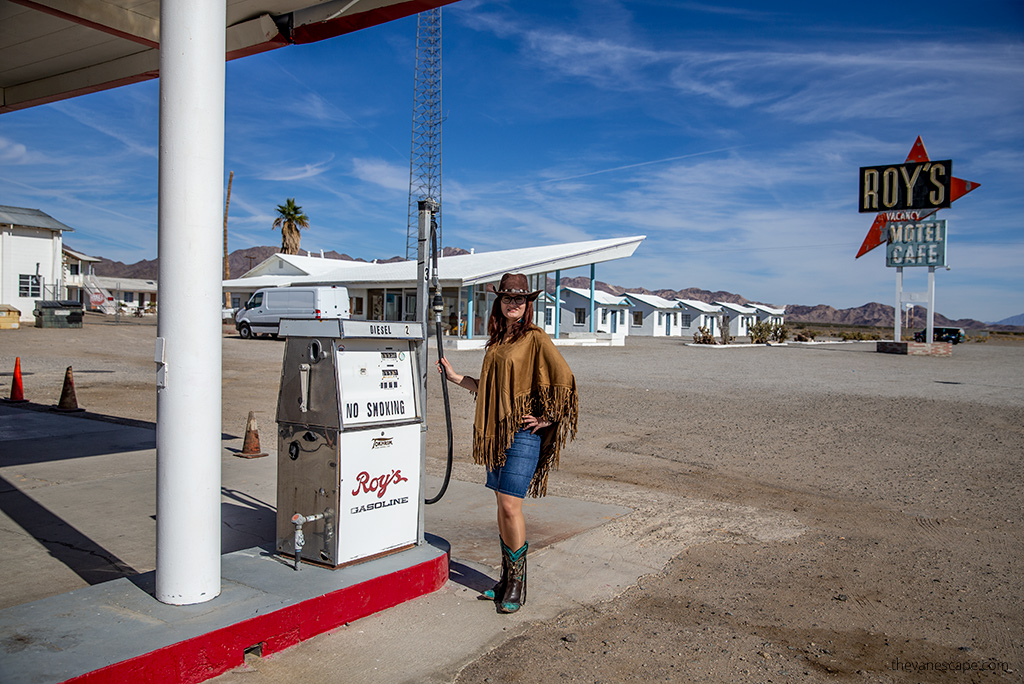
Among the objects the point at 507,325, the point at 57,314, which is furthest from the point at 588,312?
the point at 507,325

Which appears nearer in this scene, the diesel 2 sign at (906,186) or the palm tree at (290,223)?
the diesel 2 sign at (906,186)

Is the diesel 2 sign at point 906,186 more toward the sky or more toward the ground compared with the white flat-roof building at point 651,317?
more toward the sky

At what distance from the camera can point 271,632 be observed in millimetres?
3393

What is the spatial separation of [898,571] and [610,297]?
57.5 meters

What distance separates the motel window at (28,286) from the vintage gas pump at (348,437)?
45.6m

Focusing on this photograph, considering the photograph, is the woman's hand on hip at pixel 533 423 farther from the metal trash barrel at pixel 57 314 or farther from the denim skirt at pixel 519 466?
the metal trash barrel at pixel 57 314

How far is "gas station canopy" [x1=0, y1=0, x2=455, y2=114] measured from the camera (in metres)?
5.27

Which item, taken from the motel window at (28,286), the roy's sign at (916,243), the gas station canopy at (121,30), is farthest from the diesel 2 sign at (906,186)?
the motel window at (28,286)

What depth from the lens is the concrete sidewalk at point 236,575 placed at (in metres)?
3.14

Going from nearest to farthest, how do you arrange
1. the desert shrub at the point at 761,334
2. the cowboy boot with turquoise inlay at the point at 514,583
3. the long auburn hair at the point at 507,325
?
the cowboy boot with turquoise inlay at the point at 514,583
the long auburn hair at the point at 507,325
the desert shrub at the point at 761,334

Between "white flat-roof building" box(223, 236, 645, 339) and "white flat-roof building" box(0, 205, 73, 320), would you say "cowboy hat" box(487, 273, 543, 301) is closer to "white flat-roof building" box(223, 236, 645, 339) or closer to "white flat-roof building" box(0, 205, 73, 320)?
"white flat-roof building" box(223, 236, 645, 339)

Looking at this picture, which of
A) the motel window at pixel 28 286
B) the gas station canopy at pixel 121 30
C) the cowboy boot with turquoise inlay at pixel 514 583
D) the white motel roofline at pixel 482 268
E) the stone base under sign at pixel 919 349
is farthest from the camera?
the motel window at pixel 28 286

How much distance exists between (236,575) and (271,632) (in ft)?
1.90

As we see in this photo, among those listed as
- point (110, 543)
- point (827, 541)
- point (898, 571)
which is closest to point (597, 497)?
point (827, 541)
